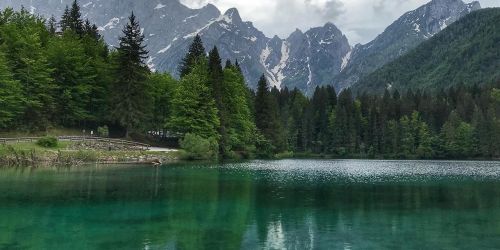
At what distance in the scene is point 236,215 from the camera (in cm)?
2645

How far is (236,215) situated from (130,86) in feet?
196

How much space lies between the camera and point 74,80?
79.9 meters

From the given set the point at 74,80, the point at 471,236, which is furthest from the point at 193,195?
the point at 74,80

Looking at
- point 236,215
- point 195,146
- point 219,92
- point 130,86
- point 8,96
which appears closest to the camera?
point 236,215

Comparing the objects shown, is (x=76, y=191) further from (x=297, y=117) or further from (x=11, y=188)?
(x=297, y=117)

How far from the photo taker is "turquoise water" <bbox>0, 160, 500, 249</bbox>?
19547 mm

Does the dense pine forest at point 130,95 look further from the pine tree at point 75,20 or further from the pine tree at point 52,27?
the pine tree at point 52,27

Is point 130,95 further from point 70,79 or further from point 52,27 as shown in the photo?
point 52,27

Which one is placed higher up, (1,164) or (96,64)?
(96,64)

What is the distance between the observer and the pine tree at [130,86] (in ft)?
262

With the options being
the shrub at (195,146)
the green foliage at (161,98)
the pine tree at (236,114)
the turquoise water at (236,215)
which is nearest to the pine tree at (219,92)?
the pine tree at (236,114)

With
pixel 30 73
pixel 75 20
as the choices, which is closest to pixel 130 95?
pixel 30 73

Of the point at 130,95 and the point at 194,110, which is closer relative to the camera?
the point at 130,95

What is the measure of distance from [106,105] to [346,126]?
3842 inches
